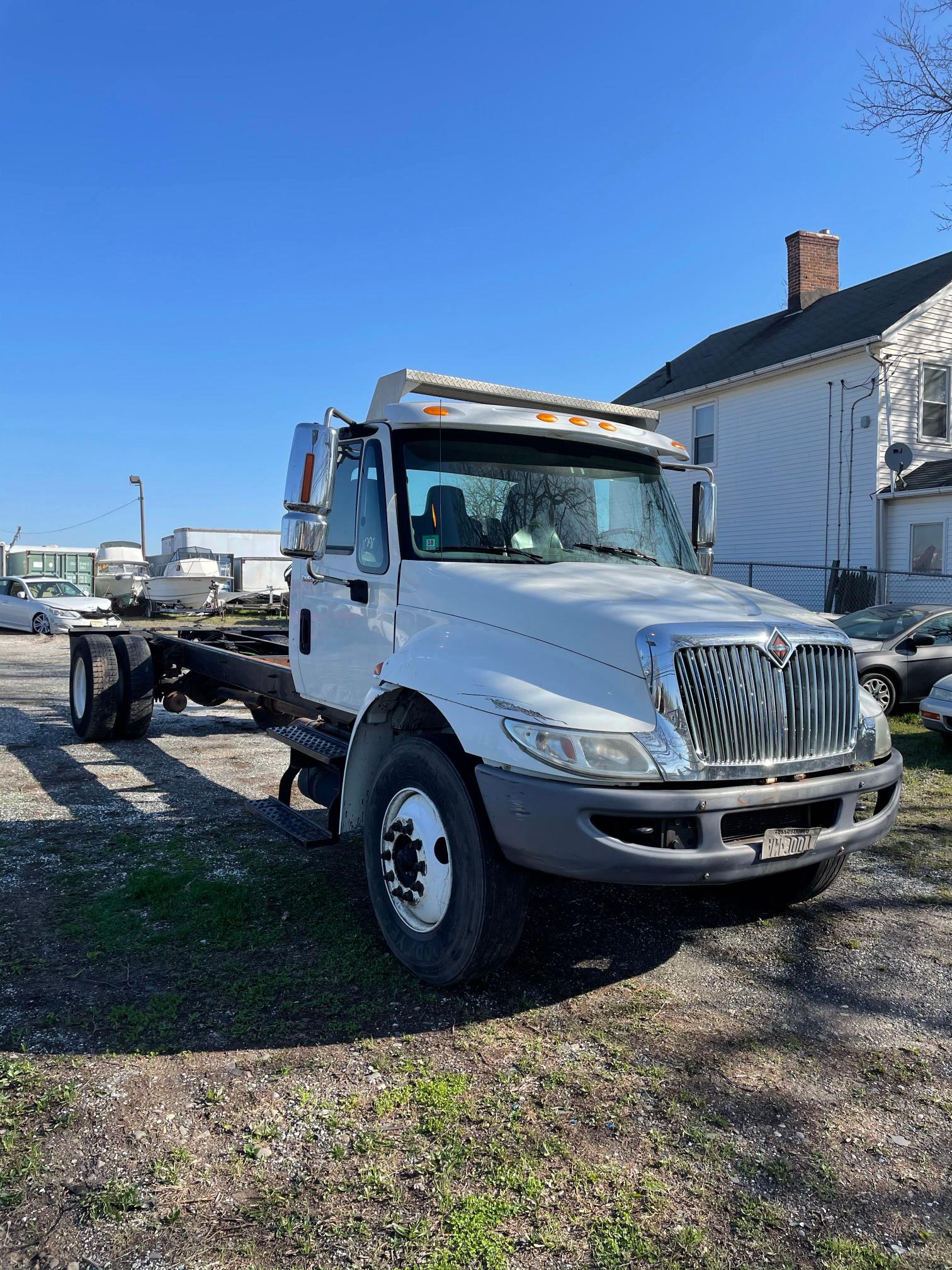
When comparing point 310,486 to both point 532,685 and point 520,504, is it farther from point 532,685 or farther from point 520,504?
point 532,685

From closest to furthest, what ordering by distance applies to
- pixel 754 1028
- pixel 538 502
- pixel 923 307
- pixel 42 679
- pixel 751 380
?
pixel 754 1028
pixel 538 502
pixel 42 679
pixel 923 307
pixel 751 380

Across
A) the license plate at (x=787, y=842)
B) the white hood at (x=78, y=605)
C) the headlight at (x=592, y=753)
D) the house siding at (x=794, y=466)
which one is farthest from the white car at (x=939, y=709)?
the white hood at (x=78, y=605)

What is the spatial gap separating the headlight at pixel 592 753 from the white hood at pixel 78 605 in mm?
23640

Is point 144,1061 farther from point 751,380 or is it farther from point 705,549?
point 751,380

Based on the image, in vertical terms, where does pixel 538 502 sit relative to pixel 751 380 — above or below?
below

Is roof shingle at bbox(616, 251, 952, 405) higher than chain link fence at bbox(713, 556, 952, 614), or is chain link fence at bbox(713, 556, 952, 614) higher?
roof shingle at bbox(616, 251, 952, 405)

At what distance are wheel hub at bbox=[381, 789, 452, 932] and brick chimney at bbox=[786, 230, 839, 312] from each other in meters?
24.1

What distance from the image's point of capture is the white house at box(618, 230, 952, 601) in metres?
19.8

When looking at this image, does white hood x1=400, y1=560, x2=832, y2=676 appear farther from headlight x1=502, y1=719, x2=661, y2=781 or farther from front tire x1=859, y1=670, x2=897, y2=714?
front tire x1=859, y1=670, x2=897, y2=714

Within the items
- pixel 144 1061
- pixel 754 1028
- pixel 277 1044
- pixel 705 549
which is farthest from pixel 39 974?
pixel 705 549

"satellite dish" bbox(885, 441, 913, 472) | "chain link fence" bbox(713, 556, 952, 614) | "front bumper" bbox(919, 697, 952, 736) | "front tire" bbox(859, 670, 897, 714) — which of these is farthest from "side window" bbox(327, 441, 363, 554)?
"satellite dish" bbox(885, 441, 913, 472)

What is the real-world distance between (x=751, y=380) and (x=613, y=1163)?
2235 centimetres

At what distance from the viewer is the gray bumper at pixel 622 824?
3279mm

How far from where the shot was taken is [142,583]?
112 ft
